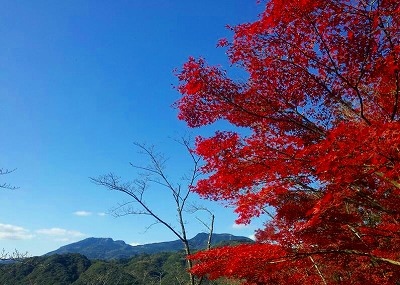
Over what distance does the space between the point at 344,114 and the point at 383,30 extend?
2803mm

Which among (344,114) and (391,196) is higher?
(344,114)

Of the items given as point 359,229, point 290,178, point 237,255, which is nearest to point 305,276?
point 359,229

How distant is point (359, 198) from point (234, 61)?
12.7 feet

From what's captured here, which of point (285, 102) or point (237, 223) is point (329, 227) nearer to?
point (237, 223)

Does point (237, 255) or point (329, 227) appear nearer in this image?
point (237, 255)

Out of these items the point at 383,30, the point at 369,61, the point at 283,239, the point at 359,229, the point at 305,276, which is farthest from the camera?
the point at 305,276

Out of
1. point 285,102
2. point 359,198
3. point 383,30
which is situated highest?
point 383,30

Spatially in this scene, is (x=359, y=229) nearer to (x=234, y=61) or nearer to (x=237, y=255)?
(x=237, y=255)

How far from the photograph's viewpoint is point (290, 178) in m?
6.66

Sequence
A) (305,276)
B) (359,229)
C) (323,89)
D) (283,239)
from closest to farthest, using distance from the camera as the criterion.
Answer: (323,89)
(283,239)
(359,229)
(305,276)

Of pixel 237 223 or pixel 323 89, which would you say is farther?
pixel 237 223

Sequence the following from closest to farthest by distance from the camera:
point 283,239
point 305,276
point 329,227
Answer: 1. point 283,239
2. point 329,227
3. point 305,276

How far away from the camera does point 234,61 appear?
679 centimetres

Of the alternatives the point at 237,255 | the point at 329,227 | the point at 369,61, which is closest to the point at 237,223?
the point at 237,255
